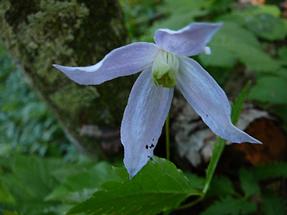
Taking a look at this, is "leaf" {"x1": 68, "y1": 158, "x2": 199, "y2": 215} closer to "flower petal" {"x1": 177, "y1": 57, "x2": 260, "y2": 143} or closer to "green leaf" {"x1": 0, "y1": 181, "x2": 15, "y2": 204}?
"flower petal" {"x1": 177, "y1": 57, "x2": 260, "y2": 143}

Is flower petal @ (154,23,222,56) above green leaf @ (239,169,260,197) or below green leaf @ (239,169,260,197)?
above

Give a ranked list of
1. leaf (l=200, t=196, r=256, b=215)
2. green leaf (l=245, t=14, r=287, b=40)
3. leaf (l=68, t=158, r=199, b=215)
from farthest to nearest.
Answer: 1. green leaf (l=245, t=14, r=287, b=40)
2. leaf (l=200, t=196, r=256, b=215)
3. leaf (l=68, t=158, r=199, b=215)

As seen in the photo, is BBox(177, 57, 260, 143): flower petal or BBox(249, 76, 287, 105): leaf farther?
BBox(249, 76, 287, 105): leaf

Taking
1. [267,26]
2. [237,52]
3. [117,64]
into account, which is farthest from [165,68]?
[267,26]

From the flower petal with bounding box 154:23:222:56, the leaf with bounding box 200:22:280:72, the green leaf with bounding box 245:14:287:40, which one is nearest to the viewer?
the flower petal with bounding box 154:23:222:56

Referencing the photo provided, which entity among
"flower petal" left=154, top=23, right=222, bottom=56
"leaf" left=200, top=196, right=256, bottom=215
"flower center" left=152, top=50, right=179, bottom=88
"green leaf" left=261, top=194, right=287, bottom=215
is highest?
"flower petal" left=154, top=23, right=222, bottom=56

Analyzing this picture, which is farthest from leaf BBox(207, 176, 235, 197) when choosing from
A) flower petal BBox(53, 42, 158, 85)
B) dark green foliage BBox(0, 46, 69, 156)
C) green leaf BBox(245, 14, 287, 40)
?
dark green foliage BBox(0, 46, 69, 156)

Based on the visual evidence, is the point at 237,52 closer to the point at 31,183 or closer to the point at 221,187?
the point at 221,187

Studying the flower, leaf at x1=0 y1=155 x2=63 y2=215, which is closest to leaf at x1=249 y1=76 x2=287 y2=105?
the flower
